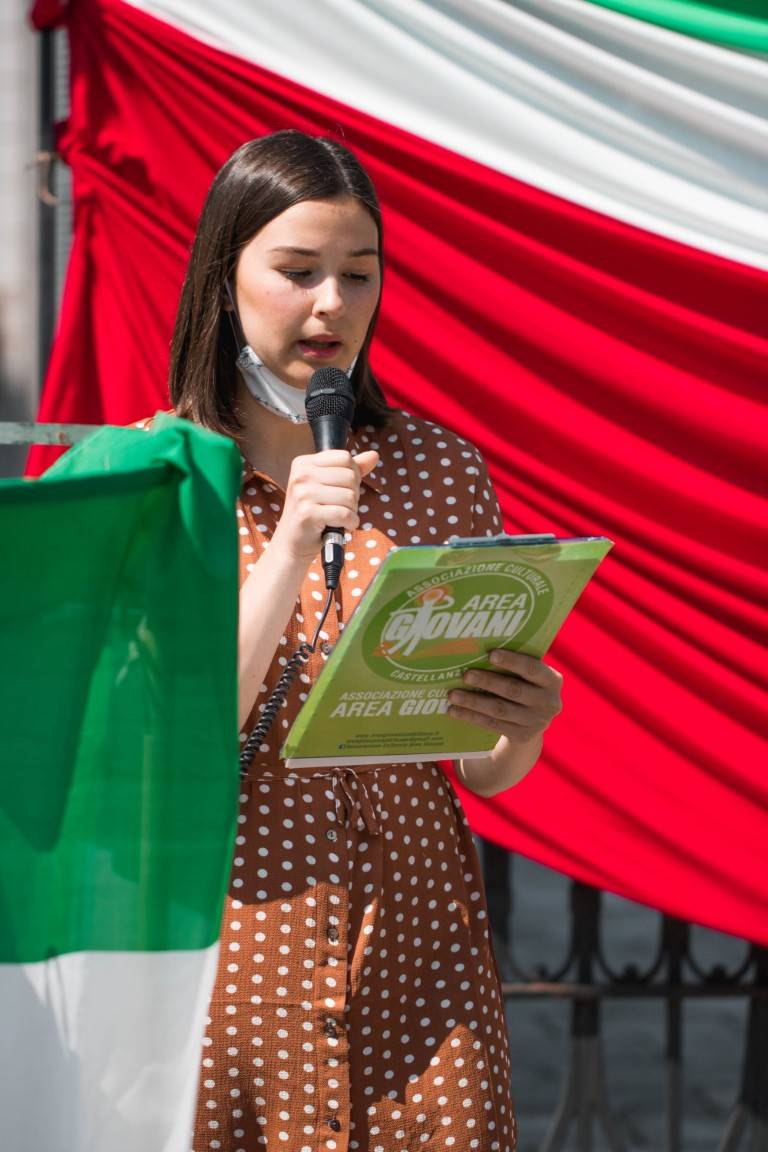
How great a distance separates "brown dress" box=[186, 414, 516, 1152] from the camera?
163cm

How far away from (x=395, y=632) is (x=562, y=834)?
4.23ft

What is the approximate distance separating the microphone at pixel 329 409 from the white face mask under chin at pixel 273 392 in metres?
0.08

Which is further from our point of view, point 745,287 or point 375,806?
point 745,287

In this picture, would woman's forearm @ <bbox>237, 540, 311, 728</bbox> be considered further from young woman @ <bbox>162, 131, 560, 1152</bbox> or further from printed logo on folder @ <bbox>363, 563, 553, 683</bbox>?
printed logo on folder @ <bbox>363, 563, 553, 683</bbox>

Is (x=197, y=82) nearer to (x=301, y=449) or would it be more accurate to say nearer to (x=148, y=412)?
(x=148, y=412)

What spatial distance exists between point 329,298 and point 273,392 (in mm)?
126

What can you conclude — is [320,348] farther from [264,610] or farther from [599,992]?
[599,992]

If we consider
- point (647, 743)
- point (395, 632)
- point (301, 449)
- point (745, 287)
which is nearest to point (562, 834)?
point (647, 743)

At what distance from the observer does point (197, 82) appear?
2578mm

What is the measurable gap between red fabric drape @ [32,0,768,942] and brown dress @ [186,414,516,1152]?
0.85 metres

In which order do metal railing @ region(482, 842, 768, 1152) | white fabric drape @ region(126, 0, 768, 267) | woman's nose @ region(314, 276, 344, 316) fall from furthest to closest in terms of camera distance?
metal railing @ region(482, 842, 768, 1152) → white fabric drape @ region(126, 0, 768, 267) → woman's nose @ region(314, 276, 344, 316)

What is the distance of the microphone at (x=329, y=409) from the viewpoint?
159 cm

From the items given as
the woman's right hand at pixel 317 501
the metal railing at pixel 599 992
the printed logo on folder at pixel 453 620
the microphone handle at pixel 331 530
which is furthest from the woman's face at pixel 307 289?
the metal railing at pixel 599 992

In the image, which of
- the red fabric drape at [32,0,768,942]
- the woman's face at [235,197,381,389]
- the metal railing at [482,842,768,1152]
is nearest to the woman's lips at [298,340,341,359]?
the woman's face at [235,197,381,389]
